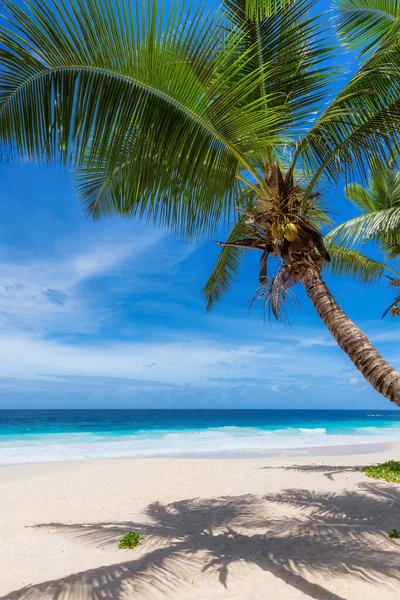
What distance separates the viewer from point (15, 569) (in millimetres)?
4281

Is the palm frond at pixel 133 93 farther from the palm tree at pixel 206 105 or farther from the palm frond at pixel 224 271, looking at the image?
the palm frond at pixel 224 271

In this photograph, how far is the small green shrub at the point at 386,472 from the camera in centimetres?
805

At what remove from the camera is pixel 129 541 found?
4.72 metres

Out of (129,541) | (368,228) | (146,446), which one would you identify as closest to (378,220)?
(368,228)

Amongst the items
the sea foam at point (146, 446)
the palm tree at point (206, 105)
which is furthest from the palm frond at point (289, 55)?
the sea foam at point (146, 446)

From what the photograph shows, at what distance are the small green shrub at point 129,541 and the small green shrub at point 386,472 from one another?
540 centimetres

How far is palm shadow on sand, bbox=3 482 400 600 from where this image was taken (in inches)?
148

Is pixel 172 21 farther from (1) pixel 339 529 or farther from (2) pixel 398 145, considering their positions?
(1) pixel 339 529

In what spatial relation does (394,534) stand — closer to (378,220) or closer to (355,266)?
(378,220)

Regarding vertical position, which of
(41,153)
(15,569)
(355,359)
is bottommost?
(15,569)

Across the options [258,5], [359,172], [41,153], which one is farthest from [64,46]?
[359,172]

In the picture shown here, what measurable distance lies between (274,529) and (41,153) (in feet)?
16.6

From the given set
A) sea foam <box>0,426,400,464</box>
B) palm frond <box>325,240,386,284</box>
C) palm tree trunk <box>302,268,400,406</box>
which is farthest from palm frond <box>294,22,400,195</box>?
sea foam <box>0,426,400,464</box>

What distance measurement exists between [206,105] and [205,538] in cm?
480
